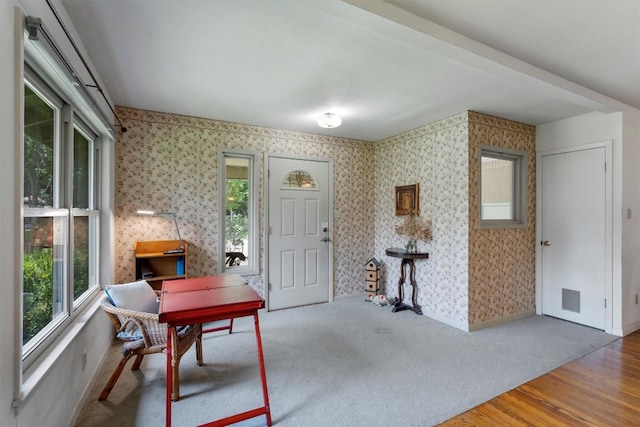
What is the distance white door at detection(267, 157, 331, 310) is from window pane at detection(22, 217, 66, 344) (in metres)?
2.37

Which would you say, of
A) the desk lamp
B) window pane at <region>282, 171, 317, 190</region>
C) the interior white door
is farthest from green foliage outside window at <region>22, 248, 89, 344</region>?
the interior white door

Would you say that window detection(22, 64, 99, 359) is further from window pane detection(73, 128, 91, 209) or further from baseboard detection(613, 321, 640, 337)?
baseboard detection(613, 321, 640, 337)

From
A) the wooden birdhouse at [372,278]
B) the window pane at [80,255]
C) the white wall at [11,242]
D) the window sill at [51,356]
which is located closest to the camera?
the white wall at [11,242]

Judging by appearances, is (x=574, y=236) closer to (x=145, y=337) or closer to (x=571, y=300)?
(x=571, y=300)

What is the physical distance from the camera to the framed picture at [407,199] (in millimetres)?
4133

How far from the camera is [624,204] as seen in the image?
3.34 m

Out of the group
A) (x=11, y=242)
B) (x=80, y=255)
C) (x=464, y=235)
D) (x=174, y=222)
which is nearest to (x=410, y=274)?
(x=464, y=235)

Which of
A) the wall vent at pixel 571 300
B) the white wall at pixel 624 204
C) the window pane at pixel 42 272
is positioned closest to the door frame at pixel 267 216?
the window pane at pixel 42 272

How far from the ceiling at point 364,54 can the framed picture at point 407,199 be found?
3.65 feet

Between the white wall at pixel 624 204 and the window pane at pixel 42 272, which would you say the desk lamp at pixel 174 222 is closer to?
the window pane at pixel 42 272

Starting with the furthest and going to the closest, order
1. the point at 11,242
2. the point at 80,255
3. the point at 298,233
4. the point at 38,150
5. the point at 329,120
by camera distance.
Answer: the point at 298,233, the point at 329,120, the point at 80,255, the point at 38,150, the point at 11,242

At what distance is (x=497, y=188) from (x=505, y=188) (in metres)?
0.13

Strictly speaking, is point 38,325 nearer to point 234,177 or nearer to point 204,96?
point 204,96

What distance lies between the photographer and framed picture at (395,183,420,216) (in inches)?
163
